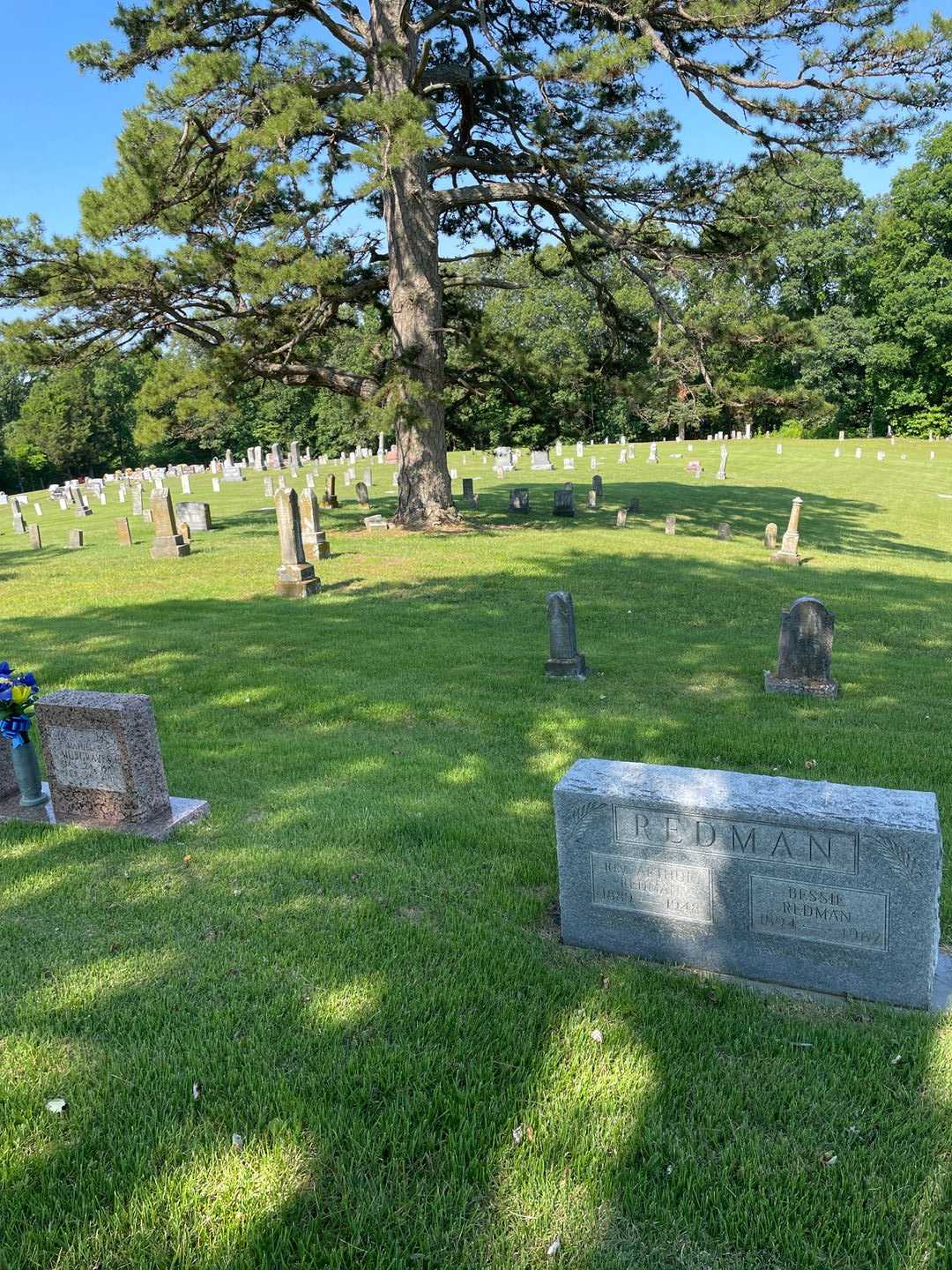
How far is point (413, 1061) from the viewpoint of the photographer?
2.94 m

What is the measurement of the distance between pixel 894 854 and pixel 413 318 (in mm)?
17261

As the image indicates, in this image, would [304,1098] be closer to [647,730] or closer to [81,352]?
[647,730]

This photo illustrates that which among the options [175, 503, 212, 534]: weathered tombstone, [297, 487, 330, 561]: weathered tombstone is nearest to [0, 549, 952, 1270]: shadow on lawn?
[297, 487, 330, 561]: weathered tombstone

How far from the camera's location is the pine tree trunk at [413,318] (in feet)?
55.5

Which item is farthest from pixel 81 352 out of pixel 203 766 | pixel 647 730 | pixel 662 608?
pixel 647 730

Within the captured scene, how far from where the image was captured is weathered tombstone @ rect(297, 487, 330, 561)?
55.1ft

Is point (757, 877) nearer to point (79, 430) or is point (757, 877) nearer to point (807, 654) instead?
point (807, 654)

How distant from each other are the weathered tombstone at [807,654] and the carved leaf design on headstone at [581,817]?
5.45 metres

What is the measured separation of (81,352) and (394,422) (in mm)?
7453

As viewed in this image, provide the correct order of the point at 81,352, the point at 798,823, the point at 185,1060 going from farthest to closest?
the point at 81,352
the point at 798,823
the point at 185,1060

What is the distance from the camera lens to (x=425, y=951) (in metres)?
3.61

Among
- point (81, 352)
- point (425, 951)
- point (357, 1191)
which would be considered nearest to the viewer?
point (357, 1191)

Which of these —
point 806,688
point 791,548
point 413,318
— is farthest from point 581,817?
point 413,318

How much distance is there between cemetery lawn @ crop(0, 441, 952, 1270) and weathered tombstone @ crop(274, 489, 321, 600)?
18.1 feet
